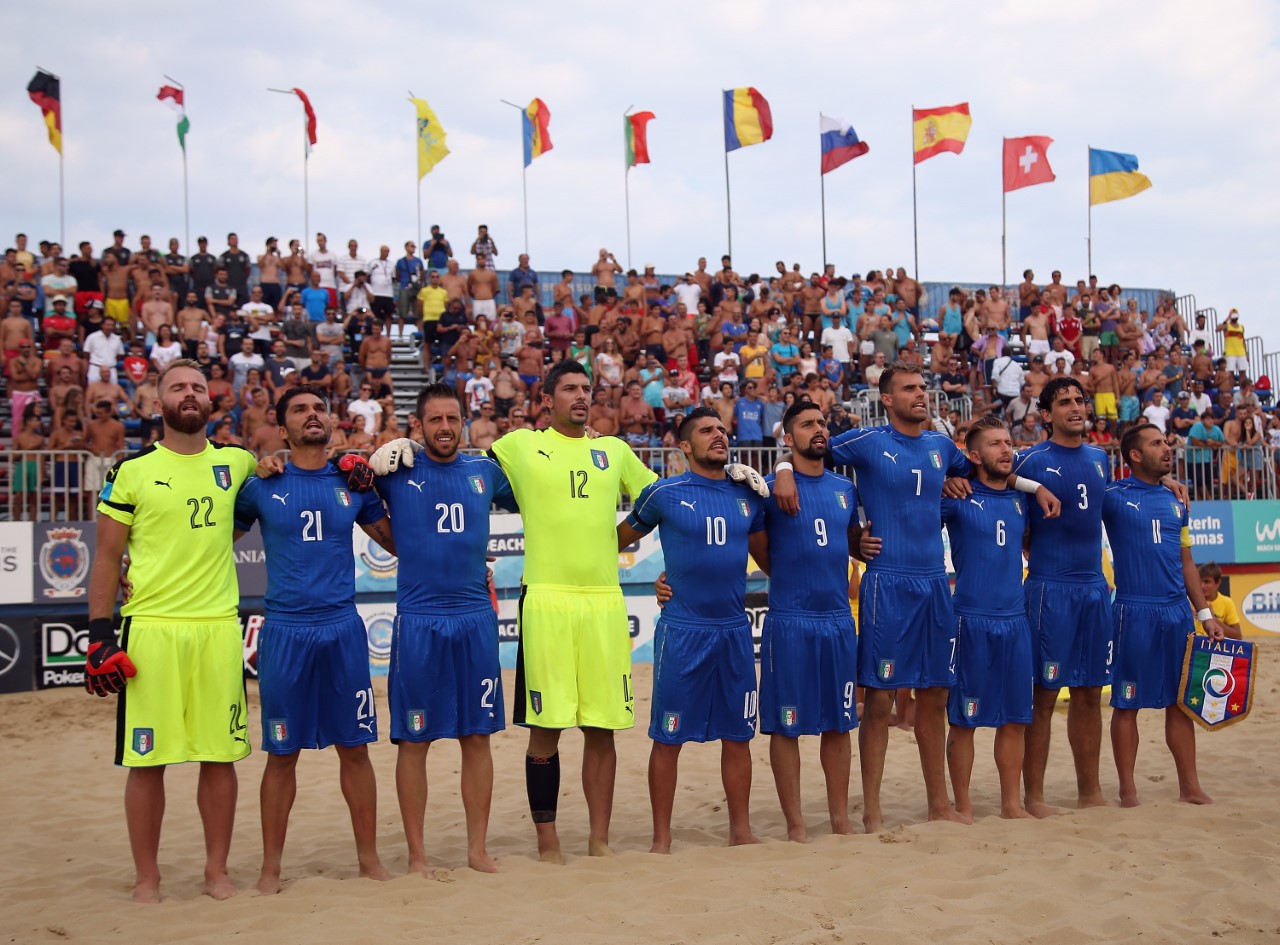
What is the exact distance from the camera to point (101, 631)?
5691 mm

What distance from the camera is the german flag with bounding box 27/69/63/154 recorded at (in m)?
20.9

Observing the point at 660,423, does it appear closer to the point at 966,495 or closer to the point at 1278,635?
the point at 1278,635

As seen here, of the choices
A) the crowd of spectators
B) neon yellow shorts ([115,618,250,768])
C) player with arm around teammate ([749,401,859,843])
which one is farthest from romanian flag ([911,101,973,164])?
neon yellow shorts ([115,618,250,768])

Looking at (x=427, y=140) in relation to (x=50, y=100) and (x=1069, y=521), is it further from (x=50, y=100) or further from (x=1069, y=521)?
(x=1069, y=521)

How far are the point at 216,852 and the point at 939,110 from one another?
78.7 ft

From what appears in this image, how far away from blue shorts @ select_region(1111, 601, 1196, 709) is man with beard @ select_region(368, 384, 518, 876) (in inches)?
157

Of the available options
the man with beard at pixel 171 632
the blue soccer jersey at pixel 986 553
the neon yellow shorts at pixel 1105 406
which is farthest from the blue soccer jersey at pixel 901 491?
the neon yellow shorts at pixel 1105 406

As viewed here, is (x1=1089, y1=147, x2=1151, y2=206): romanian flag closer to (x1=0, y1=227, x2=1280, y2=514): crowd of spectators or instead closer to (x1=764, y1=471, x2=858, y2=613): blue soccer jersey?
(x1=0, y1=227, x2=1280, y2=514): crowd of spectators

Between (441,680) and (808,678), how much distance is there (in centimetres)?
201

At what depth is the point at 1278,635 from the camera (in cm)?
1625

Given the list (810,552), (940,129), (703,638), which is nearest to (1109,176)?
(940,129)

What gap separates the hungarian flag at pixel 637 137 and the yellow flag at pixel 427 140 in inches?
159

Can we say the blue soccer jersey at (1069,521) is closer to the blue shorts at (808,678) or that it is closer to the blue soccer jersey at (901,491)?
the blue soccer jersey at (901,491)

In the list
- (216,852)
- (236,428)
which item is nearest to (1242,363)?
(236,428)
